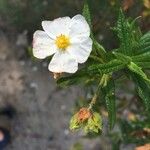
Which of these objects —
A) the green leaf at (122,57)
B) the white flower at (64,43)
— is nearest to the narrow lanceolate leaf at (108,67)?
the green leaf at (122,57)

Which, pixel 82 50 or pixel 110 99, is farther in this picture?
pixel 110 99

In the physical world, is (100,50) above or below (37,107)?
above

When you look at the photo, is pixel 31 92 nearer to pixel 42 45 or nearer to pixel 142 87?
pixel 142 87

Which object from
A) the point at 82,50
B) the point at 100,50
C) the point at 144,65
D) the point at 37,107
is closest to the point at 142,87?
the point at 144,65

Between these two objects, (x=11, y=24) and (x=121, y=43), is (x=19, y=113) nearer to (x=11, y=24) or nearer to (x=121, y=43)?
(x=11, y=24)

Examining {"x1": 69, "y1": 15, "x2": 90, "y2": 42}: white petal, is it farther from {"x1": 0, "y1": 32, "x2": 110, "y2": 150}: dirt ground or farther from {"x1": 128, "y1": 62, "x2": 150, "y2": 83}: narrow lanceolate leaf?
{"x1": 0, "y1": 32, "x2": 110, "y2": 150}: dirt ground

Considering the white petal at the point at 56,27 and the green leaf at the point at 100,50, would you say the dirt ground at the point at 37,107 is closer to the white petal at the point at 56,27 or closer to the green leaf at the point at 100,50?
the green leaf at the point at 100,50

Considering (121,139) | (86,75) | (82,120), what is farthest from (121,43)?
(121,139)
